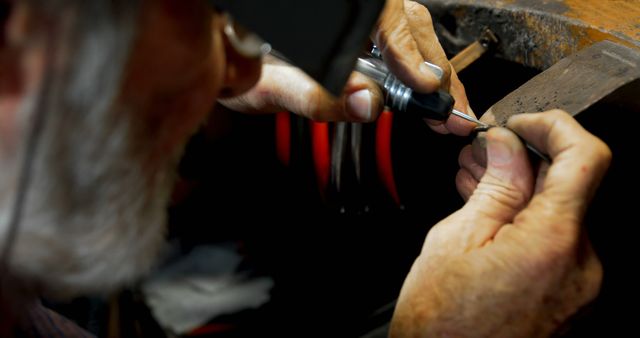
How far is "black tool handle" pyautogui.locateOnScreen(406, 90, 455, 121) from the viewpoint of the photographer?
83 centimetres

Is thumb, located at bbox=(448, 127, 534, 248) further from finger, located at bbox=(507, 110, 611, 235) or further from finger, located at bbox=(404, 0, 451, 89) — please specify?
finger, located at bbox=(404, 0, 451, 89)

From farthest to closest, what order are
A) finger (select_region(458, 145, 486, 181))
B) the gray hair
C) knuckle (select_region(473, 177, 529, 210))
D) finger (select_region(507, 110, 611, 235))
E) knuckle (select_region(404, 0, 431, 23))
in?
knuckle (select_region(404, 0, 431, 23)), finger (select_region(458, 145, 486, 181)), knuckle (select_region(473, 177, 529, 210)), finger (select_region(507, 110, 611, 235)), the gray hair

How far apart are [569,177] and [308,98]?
463mm

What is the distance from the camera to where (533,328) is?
72cm

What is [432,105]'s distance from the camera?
0.83 meters

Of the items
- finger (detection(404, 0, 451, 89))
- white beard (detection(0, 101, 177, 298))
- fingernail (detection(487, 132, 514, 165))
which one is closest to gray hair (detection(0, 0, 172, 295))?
white beard (detection(0, 101, 177, 298))

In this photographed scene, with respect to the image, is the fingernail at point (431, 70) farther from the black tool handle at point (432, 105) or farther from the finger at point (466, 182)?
the finger at point (466, 182)

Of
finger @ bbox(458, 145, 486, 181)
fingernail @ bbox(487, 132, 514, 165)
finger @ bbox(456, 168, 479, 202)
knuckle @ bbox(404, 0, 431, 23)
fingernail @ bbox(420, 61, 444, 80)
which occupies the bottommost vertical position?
finger @ bbox(456, 168, 479, 202)

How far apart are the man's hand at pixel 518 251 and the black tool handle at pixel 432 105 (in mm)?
74

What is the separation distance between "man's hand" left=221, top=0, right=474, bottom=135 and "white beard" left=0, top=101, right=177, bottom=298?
0.36m

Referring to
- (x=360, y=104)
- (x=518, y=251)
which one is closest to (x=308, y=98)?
(x=360, y=104)

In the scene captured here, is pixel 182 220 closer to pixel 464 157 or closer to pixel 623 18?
pixel 464 157

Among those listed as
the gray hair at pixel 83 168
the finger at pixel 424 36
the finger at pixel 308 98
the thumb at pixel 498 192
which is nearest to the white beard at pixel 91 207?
the gray hair at pixel 83 168

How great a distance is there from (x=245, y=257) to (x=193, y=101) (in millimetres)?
1060
